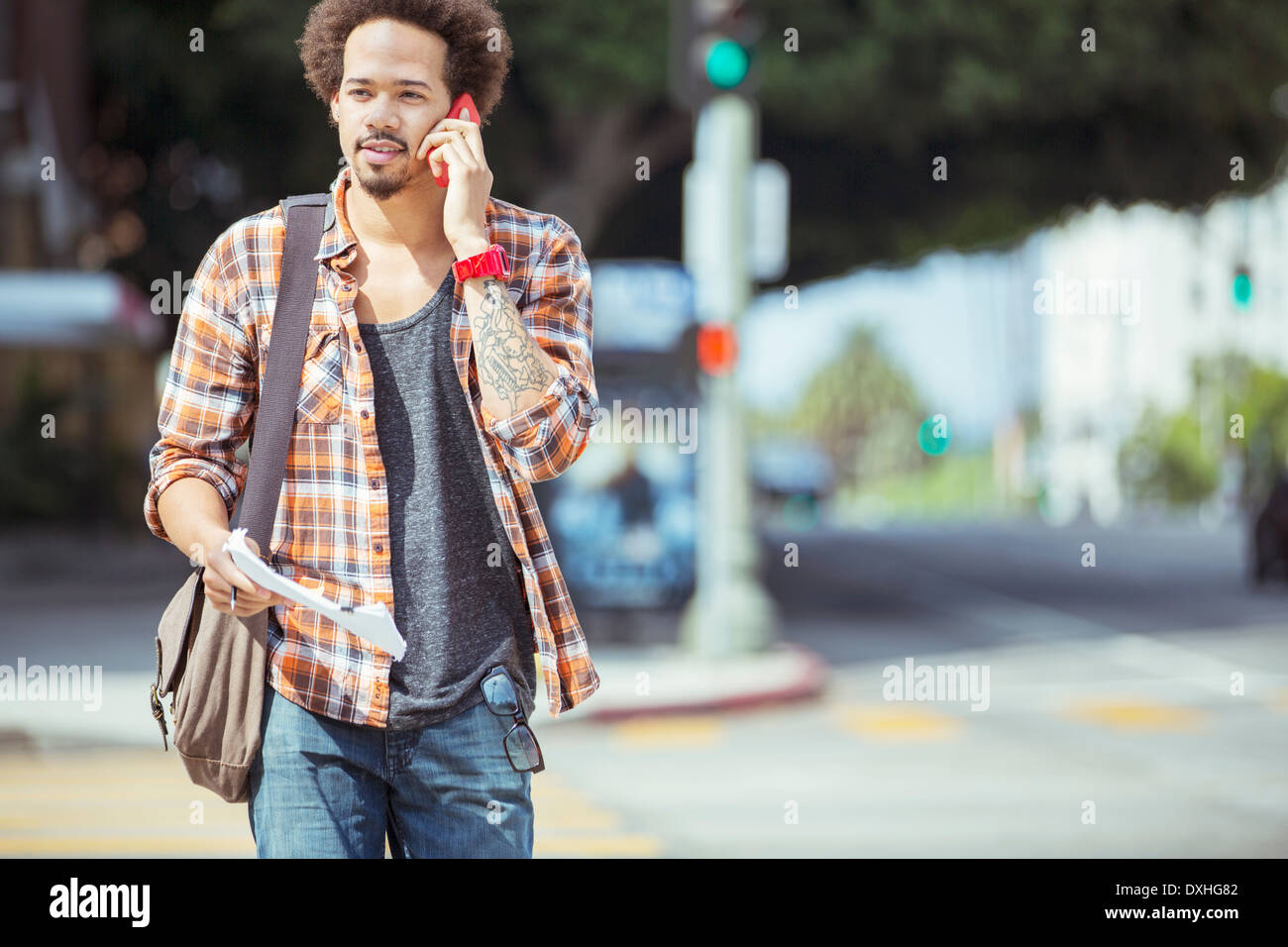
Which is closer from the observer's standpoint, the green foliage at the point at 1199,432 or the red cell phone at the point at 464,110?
the red cell phone at the point at 464,110

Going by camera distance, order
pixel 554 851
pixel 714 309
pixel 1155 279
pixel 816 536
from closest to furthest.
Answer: pixel 554 851 → pixel 714 309 → pixel 816 536 → pixel 1155 279

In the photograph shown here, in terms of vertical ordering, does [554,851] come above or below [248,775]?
below

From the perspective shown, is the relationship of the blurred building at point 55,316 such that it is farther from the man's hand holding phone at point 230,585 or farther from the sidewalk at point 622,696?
the man's hand holding phone at point 230,585

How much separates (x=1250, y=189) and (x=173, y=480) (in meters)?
17.4

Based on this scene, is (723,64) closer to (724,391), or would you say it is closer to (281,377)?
(724,391)

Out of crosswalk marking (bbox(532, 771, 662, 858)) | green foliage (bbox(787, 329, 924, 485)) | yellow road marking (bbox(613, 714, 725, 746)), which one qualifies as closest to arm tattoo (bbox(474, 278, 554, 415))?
crosswalk marking (bbox(532, 771, 662, 858))

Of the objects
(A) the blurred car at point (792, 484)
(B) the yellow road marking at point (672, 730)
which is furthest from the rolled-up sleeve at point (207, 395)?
(A) the blurred car at point (792, 484)

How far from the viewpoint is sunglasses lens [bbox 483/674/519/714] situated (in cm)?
254

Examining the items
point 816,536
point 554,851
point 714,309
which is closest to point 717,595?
point 714,309

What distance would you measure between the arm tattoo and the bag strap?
0.28m

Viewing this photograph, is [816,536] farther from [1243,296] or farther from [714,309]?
[714,309]

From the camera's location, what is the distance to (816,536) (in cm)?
3709

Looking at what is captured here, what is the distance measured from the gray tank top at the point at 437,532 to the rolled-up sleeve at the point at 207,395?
198 mm

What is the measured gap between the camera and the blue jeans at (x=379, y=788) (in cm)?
253
